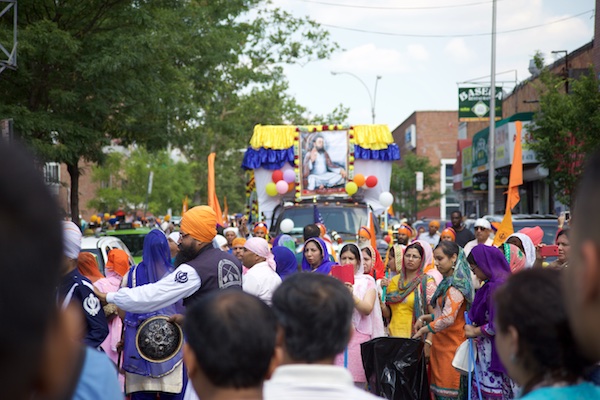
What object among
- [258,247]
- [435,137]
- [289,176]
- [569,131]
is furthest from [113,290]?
[435,137]

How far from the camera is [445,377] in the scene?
25.5ft

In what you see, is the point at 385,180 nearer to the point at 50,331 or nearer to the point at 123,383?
the point at 123,383

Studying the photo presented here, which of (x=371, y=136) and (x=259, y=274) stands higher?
(x=371, y=136)

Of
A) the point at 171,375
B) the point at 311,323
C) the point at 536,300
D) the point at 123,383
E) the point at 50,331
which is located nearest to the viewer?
the point at 50,331

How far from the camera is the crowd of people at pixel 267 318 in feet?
3.91

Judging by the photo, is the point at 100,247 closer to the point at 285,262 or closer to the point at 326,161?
the point at 285,262

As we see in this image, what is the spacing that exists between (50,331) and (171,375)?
18.9 feet

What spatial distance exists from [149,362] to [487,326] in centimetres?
262

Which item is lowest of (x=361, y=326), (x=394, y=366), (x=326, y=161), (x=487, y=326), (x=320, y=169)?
(x=394, y=366)

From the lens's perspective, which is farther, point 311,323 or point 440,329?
point 440,329

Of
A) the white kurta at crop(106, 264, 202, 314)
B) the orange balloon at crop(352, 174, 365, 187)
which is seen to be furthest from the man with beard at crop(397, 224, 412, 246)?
the white kurta at crop(106, 264, 202, 314)

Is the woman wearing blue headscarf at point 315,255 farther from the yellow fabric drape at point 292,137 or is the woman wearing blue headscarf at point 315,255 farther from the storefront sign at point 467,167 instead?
the storefront sign at point 467,167

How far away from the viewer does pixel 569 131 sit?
22281 millimetres

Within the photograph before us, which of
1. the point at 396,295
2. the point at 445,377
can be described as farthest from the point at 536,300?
the point at 396,295
